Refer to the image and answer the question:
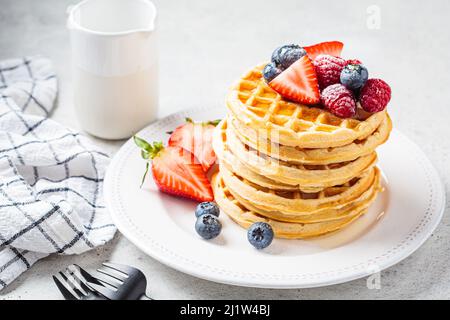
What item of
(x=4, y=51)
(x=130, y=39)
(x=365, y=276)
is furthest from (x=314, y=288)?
(x=4, y=51)

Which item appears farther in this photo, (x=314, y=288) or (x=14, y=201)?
(x=14, y=201)

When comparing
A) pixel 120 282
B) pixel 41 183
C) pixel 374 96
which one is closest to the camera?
pixel 120 282

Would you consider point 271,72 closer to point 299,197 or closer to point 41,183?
point 299,197

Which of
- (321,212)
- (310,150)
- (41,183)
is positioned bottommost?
(41,183)

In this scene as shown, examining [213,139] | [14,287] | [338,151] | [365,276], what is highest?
[338,151]

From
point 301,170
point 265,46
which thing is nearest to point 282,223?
point 301,170

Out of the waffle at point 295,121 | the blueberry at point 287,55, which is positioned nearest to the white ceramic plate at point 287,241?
the waffle at point 295,121

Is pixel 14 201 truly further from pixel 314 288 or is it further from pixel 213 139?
pixel 314 288
